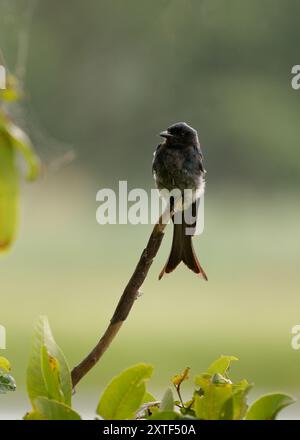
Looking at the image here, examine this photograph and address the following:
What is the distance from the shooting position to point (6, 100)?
47 centimetres

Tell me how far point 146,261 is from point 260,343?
4466 mm

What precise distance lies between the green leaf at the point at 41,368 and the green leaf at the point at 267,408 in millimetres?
127

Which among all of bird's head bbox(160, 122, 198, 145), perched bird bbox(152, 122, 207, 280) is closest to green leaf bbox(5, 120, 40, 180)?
perched bird bbox(152, 122, 207, 280)

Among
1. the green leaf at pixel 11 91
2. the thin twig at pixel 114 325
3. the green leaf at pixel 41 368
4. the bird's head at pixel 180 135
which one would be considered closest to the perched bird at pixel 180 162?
the bird's head at pixel 180 135

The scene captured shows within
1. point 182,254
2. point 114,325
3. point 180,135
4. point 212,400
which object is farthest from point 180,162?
point 212,400

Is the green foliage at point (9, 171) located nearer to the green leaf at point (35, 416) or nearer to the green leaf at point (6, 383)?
the green leaf at point (35, 416)

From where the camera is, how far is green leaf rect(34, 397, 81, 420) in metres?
0.61

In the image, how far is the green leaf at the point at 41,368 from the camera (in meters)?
0.66

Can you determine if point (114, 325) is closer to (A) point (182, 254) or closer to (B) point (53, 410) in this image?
(B) point (53, 410)

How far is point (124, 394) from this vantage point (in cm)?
65

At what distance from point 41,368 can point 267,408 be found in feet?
0.51

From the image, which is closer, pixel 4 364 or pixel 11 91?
pixel 11 91

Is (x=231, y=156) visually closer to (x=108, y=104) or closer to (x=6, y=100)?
(x=108, y=104)
